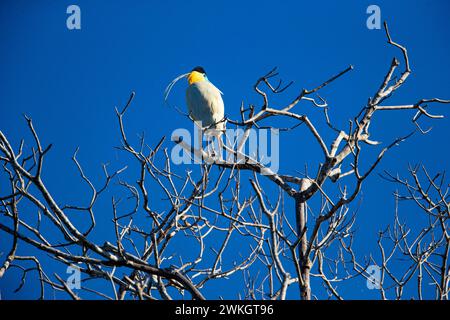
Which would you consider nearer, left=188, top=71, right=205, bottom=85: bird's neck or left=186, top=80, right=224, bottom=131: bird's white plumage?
left=186, top=80, right=224, bottom=131: bird's white plumage

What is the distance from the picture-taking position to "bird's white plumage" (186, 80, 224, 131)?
6.66 metres

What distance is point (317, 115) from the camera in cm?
2977

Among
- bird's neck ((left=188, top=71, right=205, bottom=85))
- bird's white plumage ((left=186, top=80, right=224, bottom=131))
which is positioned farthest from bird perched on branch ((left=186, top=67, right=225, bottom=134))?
bird's neck ((left=188, top=71, right=205, bottom=85))

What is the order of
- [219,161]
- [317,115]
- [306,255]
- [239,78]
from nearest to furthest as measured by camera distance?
[306,255]
[219,161]
[317,115]
[239,78]

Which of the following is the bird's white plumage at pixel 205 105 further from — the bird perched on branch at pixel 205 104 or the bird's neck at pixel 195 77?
the bird's neck at pixel 195 77

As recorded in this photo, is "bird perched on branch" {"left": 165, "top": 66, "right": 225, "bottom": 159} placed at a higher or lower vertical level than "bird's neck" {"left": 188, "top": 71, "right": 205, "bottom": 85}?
lower

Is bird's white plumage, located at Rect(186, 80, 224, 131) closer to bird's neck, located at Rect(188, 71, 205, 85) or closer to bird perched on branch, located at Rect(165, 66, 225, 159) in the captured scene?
bird perched on branch, located at Rect(165, 66, 225, 159)

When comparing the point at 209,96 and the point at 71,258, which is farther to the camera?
the point at 209,96

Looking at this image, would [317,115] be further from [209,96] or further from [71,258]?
[71,258]

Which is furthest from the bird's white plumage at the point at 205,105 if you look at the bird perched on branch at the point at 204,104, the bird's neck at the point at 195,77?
the bird's neck at the point at 195,77

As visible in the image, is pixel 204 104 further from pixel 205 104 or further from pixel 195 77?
pixel 195 77

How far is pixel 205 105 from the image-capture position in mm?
6723
